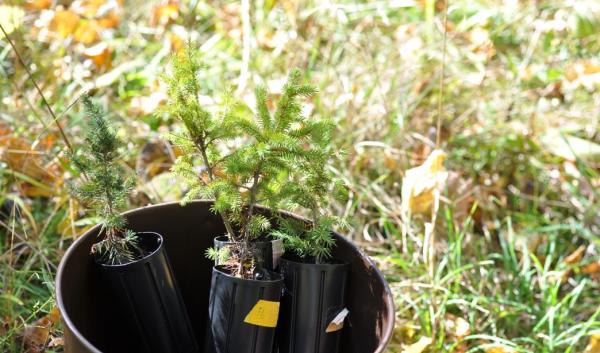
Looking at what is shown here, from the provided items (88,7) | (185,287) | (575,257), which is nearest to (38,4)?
(88,7)

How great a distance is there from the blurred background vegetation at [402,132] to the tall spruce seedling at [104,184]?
372 millimetres

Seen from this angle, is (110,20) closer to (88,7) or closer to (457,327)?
(88,7)

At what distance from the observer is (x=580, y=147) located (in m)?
2.11

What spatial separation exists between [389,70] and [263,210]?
4.56ft

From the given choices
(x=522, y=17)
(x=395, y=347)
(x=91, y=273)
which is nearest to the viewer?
(x=91, y=273)

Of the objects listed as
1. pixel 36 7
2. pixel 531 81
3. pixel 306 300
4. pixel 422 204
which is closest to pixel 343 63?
pixel 531 81

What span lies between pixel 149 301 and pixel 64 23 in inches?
68.7

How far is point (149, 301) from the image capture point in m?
0.99

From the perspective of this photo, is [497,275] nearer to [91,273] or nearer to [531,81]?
[531,81]

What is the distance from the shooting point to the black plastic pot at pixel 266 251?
3.26 ft

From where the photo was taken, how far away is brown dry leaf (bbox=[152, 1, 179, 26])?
259 centimetres

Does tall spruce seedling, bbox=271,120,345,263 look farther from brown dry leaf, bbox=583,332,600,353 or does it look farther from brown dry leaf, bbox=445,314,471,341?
brown dry leaf, bbox=583,332,600,353

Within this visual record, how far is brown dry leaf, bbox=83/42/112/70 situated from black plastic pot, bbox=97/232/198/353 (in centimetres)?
146

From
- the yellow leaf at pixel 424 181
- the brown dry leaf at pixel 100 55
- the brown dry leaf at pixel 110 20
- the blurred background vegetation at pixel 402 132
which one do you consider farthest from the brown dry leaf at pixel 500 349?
the brown dry leaf at pixel 110 20
